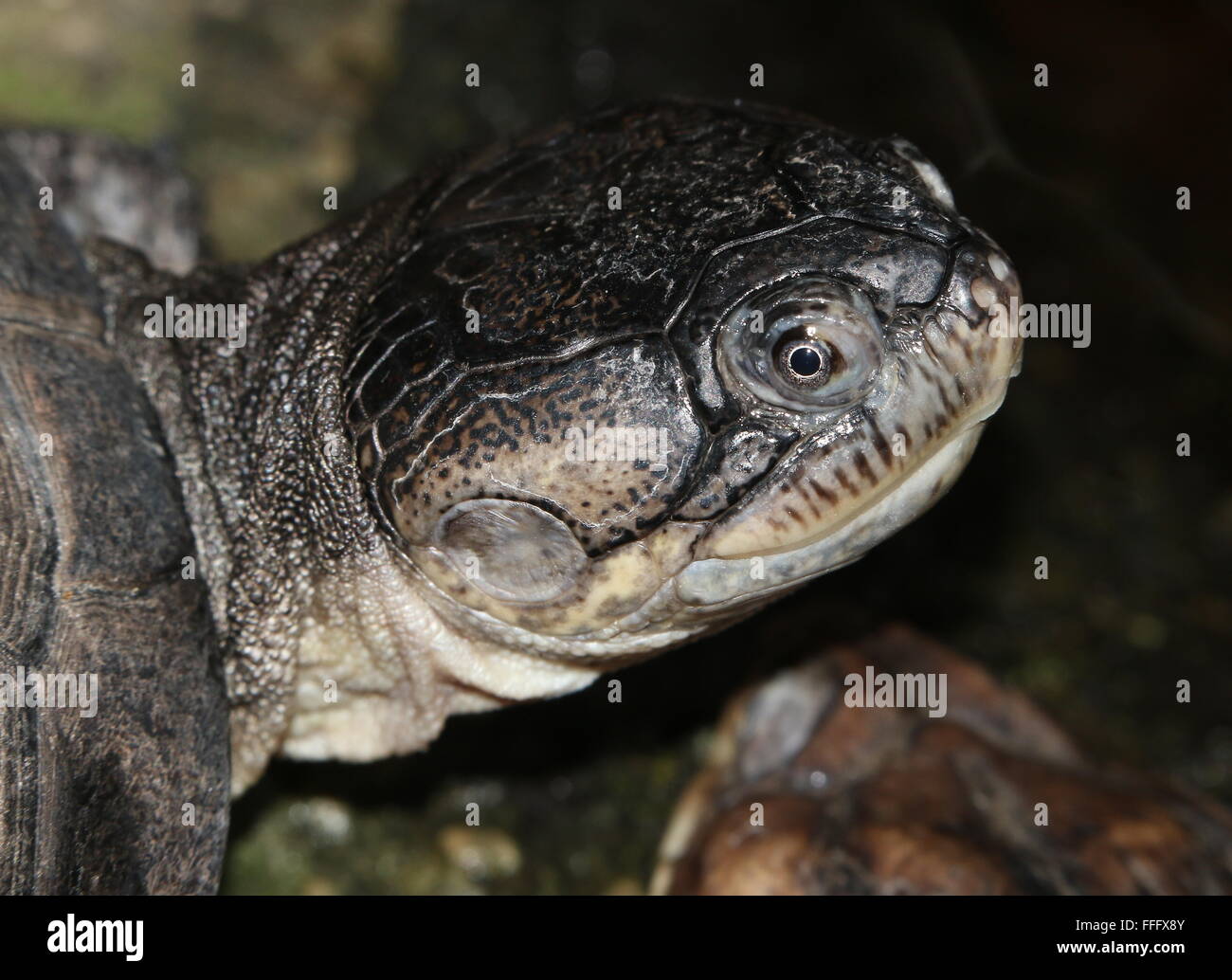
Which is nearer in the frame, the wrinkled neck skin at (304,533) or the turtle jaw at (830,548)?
the turtle jaw at (830,548)

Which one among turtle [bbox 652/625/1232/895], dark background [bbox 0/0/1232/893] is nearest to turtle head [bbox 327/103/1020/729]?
turtle [bbox 652/625/1232/895]

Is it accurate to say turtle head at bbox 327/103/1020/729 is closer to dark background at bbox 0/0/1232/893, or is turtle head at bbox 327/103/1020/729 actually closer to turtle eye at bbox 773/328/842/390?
turtle eye at bbox 773/328/842/390

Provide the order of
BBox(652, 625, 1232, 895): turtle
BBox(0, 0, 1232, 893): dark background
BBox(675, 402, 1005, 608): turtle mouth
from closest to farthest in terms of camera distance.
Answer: BBox(675, 402, 1005, 608): turtle mouth
BBox(652, 625, 1232, 895): turtle
BBox(0, 0, 1232, 893): dark background

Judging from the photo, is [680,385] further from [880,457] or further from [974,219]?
[974,219]

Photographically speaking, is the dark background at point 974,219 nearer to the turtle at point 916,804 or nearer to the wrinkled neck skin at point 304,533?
the turtle at point 916,804

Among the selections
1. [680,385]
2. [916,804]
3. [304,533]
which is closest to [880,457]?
[680,385]

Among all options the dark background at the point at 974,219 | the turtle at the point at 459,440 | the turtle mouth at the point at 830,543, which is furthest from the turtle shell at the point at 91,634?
the turtle mouth at the point at 830,543
